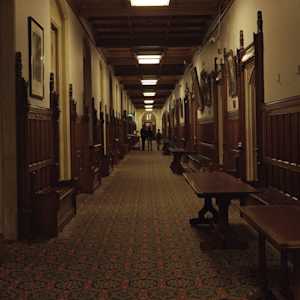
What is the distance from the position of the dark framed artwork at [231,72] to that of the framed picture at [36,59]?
4091 mm

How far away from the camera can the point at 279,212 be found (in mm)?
3945

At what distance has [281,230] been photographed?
3248 mm

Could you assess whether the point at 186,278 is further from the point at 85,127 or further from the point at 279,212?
the point at 85,127

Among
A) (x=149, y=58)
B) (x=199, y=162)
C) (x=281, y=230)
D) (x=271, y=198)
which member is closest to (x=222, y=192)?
(x=271, y=198)

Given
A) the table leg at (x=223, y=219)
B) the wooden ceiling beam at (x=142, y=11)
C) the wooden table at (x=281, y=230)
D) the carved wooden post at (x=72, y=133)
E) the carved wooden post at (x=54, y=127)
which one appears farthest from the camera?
the wooden ceiling beam at (x=142, y=11)

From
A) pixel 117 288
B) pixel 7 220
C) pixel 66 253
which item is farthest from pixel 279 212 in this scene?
pixel 7 220

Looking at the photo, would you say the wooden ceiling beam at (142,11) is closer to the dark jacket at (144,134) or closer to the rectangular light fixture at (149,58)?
the rectangular light fixture at (149,58)

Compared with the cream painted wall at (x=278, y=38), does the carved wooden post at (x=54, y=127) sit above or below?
below

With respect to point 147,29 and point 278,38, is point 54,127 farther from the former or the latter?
point 147,29

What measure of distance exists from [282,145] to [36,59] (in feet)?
12.0

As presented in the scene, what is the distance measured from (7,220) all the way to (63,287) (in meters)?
2.22

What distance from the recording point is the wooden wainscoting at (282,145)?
6203 mm

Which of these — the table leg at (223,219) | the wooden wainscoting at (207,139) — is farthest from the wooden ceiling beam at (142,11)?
the table leg at (223,219)

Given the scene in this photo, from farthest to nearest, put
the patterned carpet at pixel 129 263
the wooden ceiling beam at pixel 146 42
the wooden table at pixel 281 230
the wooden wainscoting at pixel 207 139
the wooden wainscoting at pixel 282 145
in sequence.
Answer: the wooden ceiling beam at pixel 146 42
the wooden wainscoting at pixel 207 139
the wooden wainscoting at pixel 282 145
the patterned carpet at pixel 129 263
the wooden table at pixel 281 230
